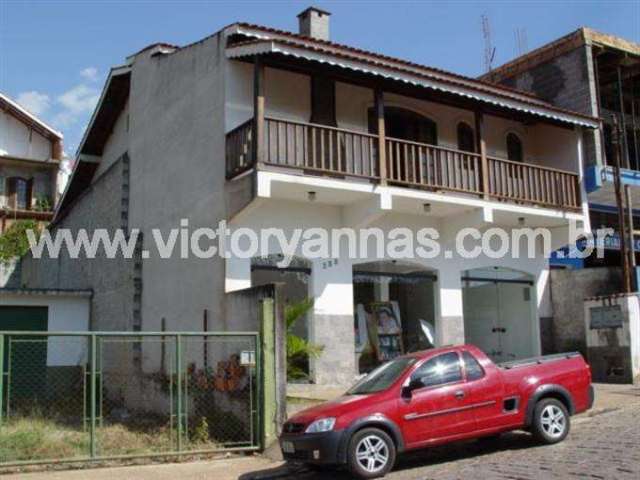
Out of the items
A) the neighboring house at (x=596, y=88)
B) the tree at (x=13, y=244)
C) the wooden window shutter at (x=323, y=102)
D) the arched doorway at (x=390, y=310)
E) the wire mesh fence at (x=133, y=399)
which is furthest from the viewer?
the tree at (x=13, y=244)

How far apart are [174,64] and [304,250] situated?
18.7ft

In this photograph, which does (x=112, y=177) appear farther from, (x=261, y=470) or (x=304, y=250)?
(x=261, y=470)

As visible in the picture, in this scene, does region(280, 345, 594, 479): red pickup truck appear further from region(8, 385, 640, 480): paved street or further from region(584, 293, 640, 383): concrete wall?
region(584, 293, 640, 383): concrete wall

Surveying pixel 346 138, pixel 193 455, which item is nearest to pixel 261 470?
pixel 193 455

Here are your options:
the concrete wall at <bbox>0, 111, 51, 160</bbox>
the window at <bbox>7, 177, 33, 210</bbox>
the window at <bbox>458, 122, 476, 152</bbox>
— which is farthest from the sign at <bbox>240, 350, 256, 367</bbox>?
the concrete wall at <bbox>0, 111, 51, 160</bbox>

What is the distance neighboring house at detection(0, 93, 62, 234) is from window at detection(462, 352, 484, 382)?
2568cm

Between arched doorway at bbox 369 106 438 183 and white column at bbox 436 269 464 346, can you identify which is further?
white column at bbox 436 269 464 346

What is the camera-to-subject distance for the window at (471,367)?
31.0ft

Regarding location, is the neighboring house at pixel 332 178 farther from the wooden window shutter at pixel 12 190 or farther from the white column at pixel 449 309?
the wooden window shutter at pixel 12 190

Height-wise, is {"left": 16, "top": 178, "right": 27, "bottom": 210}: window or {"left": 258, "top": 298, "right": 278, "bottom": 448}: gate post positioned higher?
{"left": 16, "top": 178, "right": 27, "bottom": 210}: window

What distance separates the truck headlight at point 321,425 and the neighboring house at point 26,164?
25493mm

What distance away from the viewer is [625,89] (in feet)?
73.9

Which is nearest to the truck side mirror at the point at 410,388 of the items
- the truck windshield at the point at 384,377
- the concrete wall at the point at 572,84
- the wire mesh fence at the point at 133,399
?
the truck windshield at the point at 384,377

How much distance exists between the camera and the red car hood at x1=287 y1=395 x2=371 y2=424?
28.6ft
